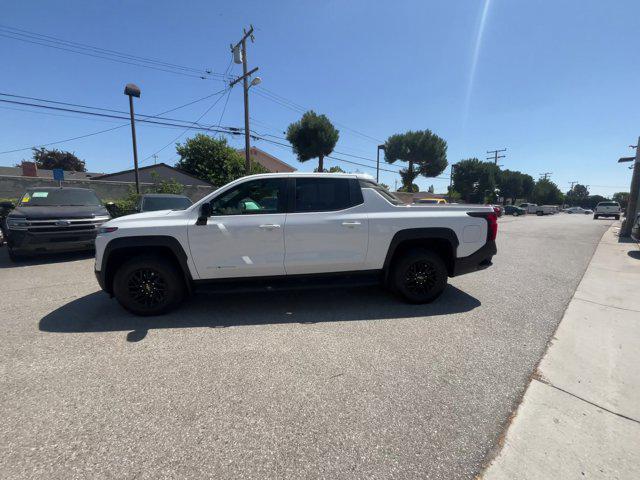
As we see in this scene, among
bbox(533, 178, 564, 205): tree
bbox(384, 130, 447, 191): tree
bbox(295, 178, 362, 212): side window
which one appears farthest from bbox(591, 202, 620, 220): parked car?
bbox(533, 178, 564, 205): tree

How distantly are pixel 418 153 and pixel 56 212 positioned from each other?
1637 inches

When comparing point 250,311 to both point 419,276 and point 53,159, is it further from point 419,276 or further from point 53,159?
point 53,159

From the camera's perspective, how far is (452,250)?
4184 millimetres

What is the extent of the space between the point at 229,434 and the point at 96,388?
1315 mm

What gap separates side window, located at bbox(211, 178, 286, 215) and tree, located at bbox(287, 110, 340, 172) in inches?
1159

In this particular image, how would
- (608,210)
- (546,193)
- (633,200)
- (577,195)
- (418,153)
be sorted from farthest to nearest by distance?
1. (577,195)
2. (546,193)
3. (418,153)
4. (608,210)
5. (633,200)

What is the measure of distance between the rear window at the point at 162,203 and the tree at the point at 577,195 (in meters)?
139

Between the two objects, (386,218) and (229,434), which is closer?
(229,434)

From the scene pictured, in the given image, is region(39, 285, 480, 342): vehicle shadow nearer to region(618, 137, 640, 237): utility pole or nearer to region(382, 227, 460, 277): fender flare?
region(382, 227, 460, 277): fender flare

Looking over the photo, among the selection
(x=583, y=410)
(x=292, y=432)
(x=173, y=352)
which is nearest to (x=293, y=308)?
(x=173, y=352)

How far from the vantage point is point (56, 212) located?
664cm

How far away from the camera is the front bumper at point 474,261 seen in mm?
4191

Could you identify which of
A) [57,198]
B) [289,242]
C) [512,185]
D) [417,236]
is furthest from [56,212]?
[512,185]

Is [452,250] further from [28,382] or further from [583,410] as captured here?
[28,382]
